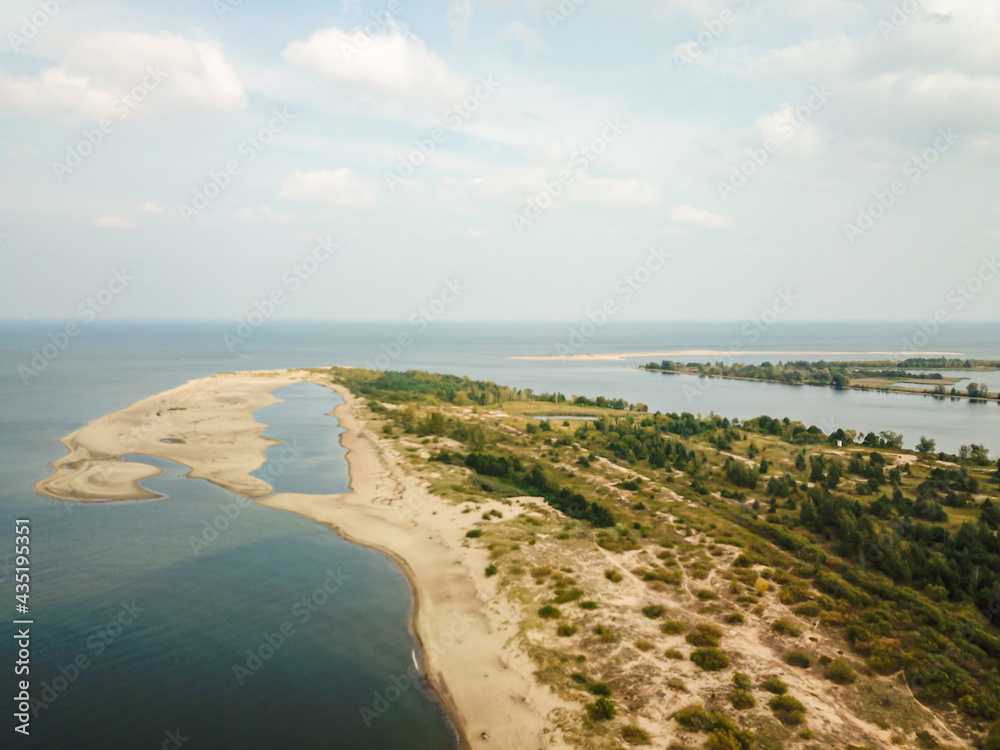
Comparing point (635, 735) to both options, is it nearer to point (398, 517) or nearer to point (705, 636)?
point (705, 636)

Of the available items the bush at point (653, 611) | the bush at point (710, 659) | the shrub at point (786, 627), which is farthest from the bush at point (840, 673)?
the bush at point (653, 611)

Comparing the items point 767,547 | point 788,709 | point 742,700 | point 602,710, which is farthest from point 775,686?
point 767,547

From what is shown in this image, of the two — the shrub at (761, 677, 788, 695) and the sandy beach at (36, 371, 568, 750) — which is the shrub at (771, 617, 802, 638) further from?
the sandy beach at (36, 371, 568, 750)

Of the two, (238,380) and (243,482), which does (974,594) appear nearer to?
(243,482)

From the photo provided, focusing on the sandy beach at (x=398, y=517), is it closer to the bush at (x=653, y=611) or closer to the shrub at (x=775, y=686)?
the bush at (x=653, y=611)

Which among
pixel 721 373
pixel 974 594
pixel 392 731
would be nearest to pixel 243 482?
pixel 392 731

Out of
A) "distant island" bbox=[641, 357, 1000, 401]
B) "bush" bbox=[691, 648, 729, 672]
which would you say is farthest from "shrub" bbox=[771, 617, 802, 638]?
"distant island" bbox=[641, 357, 1000, 401]
